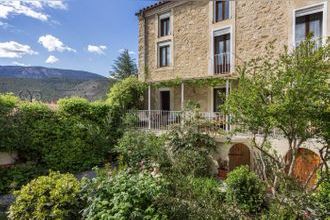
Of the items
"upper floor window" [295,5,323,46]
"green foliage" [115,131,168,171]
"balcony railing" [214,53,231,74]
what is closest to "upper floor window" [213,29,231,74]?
"balcony railing" [214,53,231,74]

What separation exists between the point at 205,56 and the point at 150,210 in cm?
1141

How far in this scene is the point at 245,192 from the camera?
321 inches

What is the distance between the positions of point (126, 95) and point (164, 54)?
4083 mm

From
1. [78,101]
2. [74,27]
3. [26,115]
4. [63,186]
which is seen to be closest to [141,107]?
[78,101]

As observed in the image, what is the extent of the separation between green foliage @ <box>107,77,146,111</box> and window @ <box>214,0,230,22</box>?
5.76m

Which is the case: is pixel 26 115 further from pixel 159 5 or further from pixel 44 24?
pixel 159 5

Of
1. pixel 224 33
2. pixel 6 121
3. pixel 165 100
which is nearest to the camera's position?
pixel 6 121

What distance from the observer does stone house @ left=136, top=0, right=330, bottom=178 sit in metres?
11.8

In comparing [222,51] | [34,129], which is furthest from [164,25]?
[34,129]

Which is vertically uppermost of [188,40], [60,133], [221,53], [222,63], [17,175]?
[188,40]

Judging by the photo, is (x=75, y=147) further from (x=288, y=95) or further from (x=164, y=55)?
(x=288, y=95)

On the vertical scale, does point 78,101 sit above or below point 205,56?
below

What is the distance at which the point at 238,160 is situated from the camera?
1170 centimetres

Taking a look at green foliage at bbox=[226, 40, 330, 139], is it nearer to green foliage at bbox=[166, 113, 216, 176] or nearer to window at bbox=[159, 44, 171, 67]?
green foliage at bbox=[166, 113, 216, 176]
